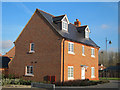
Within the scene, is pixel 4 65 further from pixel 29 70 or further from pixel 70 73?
pixel 70 73

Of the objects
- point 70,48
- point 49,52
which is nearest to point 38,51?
point 49,52

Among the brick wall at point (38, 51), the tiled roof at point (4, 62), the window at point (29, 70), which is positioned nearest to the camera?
the brick wall at point (38, 51)

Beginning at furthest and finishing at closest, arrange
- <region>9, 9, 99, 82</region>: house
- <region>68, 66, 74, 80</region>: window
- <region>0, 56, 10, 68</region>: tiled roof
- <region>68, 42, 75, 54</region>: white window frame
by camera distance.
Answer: <region>0, 56, 10, 68</region>: tiled roof, <region>68, 42, 75, 54</region>: white window frame, <region>68, 66, 74, 80</region>: window, <region>9, 9, 99, 82</region>: house

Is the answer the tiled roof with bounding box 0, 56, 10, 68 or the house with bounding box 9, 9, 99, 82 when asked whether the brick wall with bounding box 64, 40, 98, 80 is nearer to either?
the house with bounding box 9, 9, 99, 82

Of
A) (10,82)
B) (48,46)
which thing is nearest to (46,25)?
(48,46)

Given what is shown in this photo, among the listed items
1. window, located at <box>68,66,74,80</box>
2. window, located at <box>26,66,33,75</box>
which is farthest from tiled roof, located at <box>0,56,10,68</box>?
window, located at <box>68,66,74,80</box>

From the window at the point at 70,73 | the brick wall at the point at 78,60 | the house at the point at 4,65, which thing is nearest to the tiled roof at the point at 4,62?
the house at the point at 4,65

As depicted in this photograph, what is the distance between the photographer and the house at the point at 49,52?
22844 mm

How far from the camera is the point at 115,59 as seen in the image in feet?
232

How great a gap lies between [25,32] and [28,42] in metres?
1.87

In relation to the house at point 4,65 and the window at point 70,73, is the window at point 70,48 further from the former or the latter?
the house at point 4,65

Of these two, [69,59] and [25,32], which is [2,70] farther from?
[69,59]

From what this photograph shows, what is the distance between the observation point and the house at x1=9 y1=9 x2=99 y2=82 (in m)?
22.8

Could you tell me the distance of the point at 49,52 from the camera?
2367 centimetres
